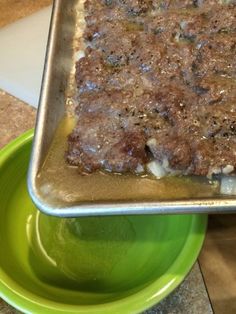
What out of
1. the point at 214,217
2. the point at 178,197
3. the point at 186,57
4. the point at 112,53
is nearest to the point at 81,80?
the point at 112,53

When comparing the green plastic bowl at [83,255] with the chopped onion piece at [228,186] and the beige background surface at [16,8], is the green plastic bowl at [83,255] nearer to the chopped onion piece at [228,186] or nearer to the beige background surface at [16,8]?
the chopped onion piece at [228,186]

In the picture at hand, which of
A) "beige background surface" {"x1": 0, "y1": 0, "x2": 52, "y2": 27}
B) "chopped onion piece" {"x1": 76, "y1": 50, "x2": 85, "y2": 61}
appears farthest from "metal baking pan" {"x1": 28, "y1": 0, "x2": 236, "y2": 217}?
"beige background surface" {"x1": 0, "y1": 0, "x2": 52, "y2": 27}

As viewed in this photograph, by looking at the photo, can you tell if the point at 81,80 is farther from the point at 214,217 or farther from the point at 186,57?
the point at 214,217

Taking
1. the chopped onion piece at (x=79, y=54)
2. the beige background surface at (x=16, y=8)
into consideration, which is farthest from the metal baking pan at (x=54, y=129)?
the beige background surface at (x=16, y=8)

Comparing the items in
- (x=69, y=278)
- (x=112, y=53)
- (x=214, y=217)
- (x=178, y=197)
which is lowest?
(x=214, y=217)

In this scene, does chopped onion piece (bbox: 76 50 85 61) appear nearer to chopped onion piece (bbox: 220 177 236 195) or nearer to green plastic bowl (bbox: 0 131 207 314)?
green plastic bowl (bbox: 0 131 207 314)

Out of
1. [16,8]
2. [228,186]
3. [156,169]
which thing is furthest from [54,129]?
[16,8]

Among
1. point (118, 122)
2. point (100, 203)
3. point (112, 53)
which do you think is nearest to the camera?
point (100, 203)
